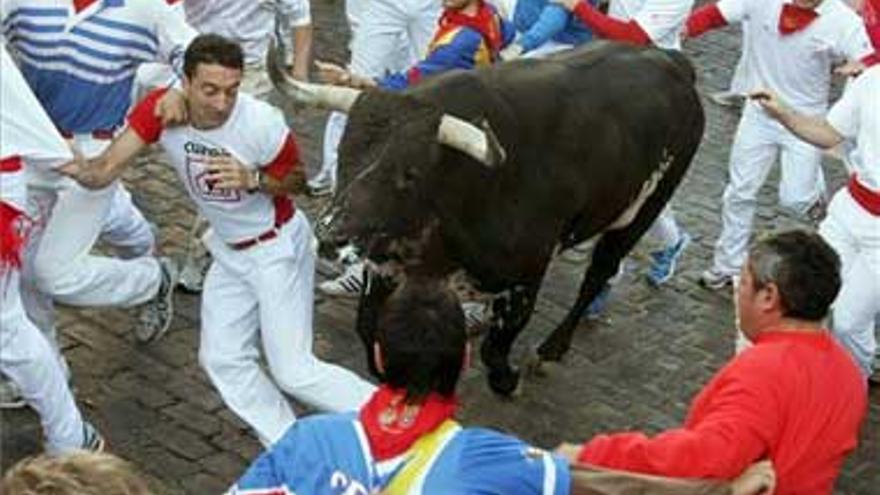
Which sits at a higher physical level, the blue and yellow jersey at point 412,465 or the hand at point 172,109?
the blue and yellow jersey at point 412,465

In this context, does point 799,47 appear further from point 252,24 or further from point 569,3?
point 252,24

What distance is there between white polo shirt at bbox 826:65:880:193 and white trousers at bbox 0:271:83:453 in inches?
143

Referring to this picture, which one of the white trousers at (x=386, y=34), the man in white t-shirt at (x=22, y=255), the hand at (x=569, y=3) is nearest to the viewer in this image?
→ the man in white t-shirt at (x=22, y=255)

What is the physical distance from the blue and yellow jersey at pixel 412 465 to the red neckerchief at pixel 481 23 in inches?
165

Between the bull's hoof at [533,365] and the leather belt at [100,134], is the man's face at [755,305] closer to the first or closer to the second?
the bull's hoof at [533,365]

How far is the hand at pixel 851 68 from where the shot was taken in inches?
310

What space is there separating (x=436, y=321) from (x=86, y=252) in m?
3.15

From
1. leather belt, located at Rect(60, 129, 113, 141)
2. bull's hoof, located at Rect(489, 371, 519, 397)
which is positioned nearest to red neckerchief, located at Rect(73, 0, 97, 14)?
leather belt, located at Rect(60, 129, 113, 141)

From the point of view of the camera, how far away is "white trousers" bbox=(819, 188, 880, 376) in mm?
7340

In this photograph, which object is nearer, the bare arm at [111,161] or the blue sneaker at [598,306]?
the bare arm at [111,161]

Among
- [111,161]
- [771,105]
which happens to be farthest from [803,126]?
[111,161]

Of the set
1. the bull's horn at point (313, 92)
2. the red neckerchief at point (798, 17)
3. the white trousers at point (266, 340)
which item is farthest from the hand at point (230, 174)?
the red neckerchief at point (798, 17)

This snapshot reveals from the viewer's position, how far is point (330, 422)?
4.01 m

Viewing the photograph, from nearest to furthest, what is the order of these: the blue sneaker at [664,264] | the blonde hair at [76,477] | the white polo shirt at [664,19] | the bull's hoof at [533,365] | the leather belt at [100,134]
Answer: the blonde hair at [76,477], the leather belt at [100,134], the bull's hoof at [533,365], the white polo shirt at [664,19], the blue sneaker at [664,264]
